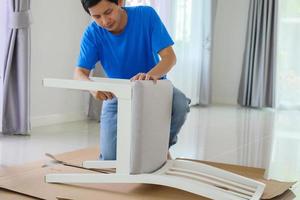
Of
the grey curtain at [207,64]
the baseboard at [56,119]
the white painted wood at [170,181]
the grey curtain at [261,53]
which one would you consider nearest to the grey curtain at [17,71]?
the baseboard at [56,119]

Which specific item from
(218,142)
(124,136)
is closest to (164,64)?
(124,136)

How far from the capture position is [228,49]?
18.7ft

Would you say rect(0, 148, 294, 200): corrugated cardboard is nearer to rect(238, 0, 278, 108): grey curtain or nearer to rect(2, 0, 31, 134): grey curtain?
rect(2, 0, 31, 134): grey curtain

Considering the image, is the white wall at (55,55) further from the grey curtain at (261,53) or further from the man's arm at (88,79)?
the grey curtain at (261,53)

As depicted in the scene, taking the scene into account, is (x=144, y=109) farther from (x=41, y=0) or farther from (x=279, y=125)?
(x=279, y=125)

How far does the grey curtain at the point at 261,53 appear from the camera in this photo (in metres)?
5.18

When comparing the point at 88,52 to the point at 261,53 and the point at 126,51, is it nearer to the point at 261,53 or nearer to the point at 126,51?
the point at 126,51

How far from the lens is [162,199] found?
1.54 meters

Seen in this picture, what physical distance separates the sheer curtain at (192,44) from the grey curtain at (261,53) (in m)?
0.49

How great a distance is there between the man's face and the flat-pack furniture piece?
1.02ft

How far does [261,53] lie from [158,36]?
11.9ft

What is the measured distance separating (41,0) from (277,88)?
121 inches

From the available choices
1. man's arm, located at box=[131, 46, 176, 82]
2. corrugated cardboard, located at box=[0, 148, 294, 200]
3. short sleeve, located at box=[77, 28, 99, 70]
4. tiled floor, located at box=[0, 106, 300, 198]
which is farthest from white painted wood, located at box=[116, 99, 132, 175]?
tiled floor, located at box=[0, 106, 300, 198]

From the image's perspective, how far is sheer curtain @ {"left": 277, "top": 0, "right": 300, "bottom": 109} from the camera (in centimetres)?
520
